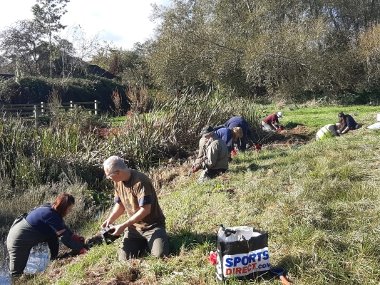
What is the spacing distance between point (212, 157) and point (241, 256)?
4.58m

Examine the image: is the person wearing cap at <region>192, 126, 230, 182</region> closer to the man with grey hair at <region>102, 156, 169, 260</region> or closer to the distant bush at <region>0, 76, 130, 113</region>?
the man with grey hair at <region>102, 156, 169, 260</region>

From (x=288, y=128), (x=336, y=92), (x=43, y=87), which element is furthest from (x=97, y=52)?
(x=288, y=128)

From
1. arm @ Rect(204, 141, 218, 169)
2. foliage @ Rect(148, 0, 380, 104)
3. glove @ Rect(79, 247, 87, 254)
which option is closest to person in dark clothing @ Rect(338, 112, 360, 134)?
arm @ Rect(204, 141, 218, 169)

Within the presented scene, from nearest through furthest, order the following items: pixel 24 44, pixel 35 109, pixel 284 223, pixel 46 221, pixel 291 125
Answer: pixel 284 223, pixel 46 221, pixel 291 125, pixel 35 109, pixel 24 44

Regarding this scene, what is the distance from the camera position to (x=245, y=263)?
4.39 m

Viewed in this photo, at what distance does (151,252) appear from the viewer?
555cm

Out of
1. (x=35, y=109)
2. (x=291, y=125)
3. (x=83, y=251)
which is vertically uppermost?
(x=35, y=109)

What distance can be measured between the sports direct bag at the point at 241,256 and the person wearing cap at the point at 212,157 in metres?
4.45

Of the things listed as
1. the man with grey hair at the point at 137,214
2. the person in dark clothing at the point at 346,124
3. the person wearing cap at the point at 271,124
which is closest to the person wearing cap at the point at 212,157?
the man with grey hair at the point at 137,214

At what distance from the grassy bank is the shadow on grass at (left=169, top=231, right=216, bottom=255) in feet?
0.04

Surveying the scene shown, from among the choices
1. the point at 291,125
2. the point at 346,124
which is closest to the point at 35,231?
the point at 346,124

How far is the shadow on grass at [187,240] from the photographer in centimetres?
551

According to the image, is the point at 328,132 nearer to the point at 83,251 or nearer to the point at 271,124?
the point at 271,124

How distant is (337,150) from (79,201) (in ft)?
17.3
